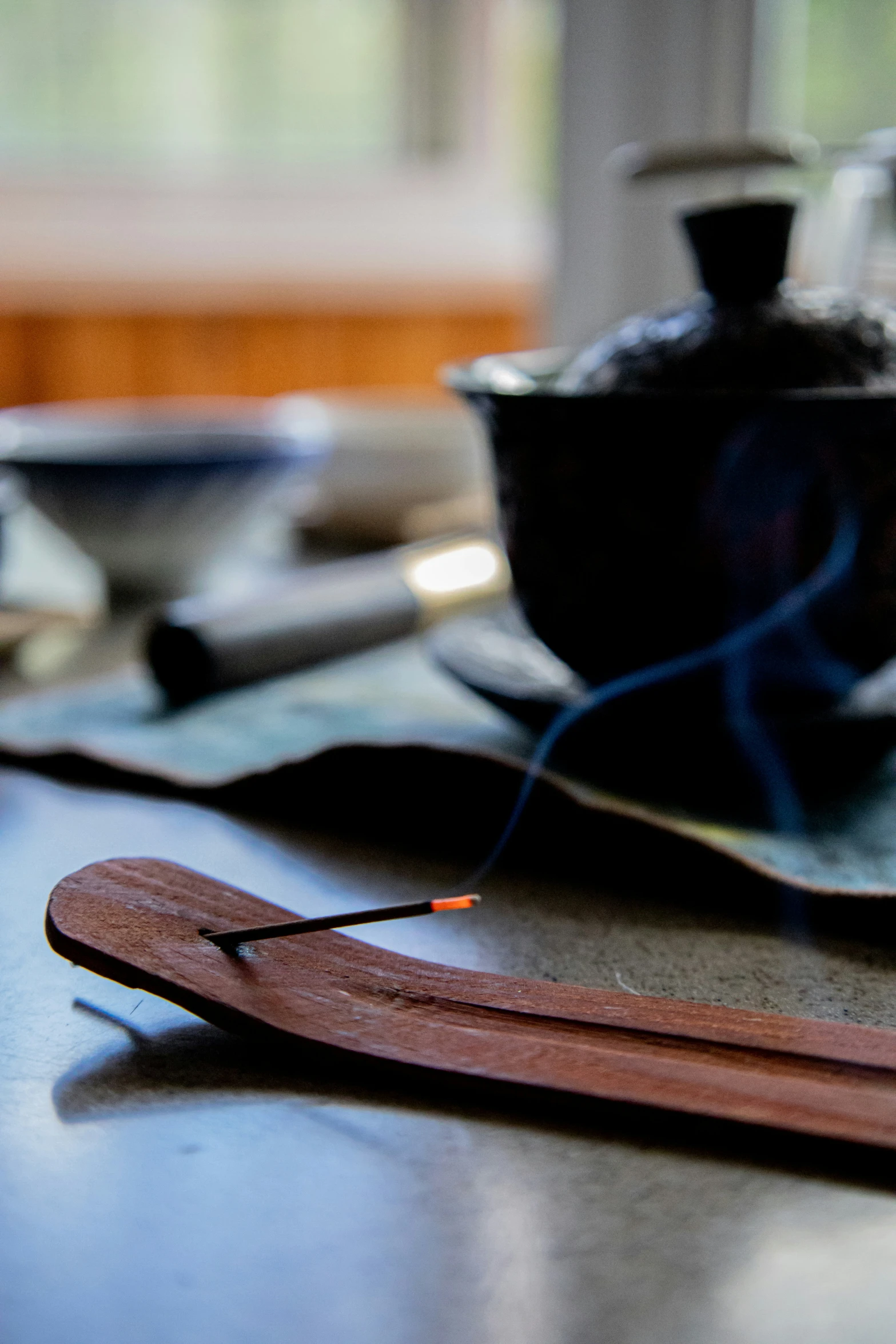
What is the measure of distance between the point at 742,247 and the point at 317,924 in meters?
0.33

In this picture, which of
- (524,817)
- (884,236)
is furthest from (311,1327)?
(884,236)

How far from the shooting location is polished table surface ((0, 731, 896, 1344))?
241 millimetres

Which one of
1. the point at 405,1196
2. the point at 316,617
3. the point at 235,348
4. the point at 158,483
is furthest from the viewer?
the point at 235,348

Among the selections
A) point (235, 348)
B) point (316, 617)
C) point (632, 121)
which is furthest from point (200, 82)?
point (316, 617)

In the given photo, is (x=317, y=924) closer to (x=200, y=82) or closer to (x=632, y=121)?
(x=632, y=121)

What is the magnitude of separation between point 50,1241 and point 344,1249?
6cm

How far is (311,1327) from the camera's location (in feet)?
0.78

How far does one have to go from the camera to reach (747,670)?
1.66 ft

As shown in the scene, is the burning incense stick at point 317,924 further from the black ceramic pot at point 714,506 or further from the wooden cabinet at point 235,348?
the wooden cabinet at point 235,348

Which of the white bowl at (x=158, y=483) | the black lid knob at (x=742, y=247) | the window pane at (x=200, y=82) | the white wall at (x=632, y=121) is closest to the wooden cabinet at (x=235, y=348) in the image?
the window pane at (x=200, y=82)

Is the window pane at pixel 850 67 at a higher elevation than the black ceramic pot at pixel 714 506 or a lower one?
higher

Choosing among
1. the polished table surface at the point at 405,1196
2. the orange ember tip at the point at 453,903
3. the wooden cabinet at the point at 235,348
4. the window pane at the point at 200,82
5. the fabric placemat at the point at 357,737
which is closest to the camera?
the polished table surface at the point at 405,1196

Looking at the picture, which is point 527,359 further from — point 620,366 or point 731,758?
point 731,758

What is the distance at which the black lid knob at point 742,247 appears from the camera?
51 centimetres
